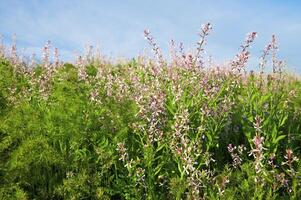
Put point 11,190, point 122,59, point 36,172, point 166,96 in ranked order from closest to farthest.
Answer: point 11,190 → point 36,172 → point 166,96 → point 122,59

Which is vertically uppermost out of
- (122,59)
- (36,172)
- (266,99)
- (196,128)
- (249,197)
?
(122,59)

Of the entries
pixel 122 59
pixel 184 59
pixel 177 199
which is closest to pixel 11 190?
pixel 177 199

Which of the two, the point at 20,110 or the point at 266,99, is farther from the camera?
the point at 266,99

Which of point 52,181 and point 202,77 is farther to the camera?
point 202,77

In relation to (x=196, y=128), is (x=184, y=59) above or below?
above

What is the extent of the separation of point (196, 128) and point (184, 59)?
3.89 feet

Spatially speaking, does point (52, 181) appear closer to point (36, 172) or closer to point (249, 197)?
point (36, 172)

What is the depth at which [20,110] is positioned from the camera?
6.71 metres

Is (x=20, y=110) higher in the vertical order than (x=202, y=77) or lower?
Answer: lower

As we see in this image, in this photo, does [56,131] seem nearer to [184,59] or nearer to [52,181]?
[52,181]

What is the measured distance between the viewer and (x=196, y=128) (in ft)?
21.7

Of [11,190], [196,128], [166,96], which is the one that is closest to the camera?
[11,190]

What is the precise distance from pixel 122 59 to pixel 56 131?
1166 centimetres

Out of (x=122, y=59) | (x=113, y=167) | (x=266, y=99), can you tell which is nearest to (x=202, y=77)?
(x=266, y=99)
